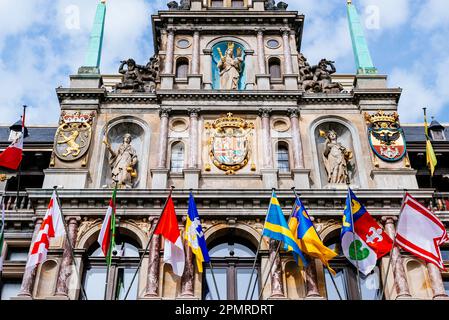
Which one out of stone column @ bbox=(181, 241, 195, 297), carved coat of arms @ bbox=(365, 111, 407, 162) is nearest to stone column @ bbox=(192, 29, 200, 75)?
carved coat of arms @ bbox=(365, 111, 407, 162)

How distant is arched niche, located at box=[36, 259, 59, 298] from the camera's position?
21.0m

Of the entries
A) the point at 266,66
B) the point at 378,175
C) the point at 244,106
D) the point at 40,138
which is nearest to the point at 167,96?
the point at 244,106

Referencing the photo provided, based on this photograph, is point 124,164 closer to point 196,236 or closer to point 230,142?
point 230,142

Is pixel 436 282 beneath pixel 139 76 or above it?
beneath

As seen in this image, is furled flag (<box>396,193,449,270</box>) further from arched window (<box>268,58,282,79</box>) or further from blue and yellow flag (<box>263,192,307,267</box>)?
arched window (<box>268,58,282,79</box>)

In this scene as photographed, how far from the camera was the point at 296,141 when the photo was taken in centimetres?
2547

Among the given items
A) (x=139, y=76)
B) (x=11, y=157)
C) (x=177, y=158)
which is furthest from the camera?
(x=139, y=76)

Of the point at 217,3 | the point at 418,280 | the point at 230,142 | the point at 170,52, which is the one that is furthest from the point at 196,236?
the point at 217,3

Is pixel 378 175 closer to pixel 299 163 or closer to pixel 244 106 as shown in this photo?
pixel 299 163

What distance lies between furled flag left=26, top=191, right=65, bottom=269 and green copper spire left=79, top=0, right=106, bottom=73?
27.8 feet

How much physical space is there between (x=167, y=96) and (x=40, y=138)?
23.6 ft

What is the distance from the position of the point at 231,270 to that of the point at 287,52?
38.3 ft

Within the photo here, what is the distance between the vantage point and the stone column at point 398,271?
20.8 meters

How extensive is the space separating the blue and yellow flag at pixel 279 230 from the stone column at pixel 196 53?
9517 mm
